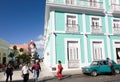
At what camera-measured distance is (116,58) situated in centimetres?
2105

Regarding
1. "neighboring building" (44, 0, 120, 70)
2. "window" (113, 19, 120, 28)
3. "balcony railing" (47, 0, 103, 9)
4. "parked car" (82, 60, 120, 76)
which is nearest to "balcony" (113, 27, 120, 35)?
"neighboring building" (44, 0, 120, 70)

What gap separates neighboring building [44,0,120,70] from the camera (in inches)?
736

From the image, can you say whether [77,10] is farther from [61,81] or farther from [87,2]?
[61,81]

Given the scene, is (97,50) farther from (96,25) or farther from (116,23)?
(116,23)

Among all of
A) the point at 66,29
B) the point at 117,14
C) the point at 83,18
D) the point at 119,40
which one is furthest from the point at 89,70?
the point at 117,14

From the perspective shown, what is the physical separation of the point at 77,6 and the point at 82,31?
2887 millimetres

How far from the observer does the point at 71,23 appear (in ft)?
64.8

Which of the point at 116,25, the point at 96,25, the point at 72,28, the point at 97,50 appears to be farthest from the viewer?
the point at 116,25

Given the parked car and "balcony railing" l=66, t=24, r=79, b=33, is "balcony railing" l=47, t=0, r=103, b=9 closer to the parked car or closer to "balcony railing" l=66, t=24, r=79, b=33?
"balcony railing" l=66, t=24, r=79, b=33

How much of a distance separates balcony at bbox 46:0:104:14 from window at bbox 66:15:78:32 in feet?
2.60

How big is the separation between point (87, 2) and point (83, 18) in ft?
7.10

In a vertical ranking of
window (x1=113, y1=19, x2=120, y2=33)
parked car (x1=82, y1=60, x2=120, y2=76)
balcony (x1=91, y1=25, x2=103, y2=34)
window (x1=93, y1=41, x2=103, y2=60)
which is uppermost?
window (x1=113, y1=19, x2=120, y2=33)

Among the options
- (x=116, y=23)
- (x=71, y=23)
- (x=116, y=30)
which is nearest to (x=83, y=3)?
(x=71, y=23)

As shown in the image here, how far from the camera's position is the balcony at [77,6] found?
18906mm
